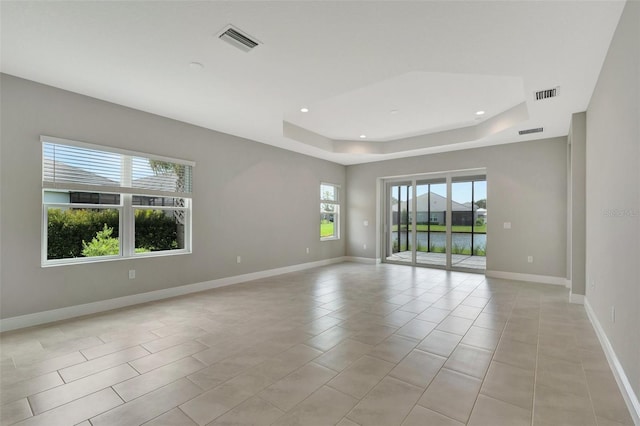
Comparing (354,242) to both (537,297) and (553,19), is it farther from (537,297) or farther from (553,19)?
(553,19)

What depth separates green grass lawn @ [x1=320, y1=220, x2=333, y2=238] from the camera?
7930 millimetres

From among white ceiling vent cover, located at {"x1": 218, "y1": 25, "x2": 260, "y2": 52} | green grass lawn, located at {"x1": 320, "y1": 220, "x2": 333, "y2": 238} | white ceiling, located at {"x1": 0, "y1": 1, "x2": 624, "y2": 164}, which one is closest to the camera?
white ceiling, located at {"x1": 0, "y1": 1, "x2": 624, "y2": 164}

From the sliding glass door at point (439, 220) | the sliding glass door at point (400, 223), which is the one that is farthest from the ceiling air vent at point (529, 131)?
the sliding glass door at point (400, 223)

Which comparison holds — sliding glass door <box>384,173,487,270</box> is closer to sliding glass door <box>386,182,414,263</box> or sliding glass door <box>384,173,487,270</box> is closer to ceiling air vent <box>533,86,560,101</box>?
sliding glass door <box>386,182,414,263</box>

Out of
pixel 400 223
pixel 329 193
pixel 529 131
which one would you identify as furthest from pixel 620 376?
pixel 329 193

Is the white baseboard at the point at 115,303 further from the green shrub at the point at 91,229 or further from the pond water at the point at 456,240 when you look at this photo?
the pond water at the point at 456,240

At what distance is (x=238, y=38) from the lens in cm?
268

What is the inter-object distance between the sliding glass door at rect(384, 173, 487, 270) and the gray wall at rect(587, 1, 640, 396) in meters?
3.47

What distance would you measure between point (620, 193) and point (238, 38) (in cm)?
347

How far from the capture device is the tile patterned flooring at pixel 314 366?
1.91 m

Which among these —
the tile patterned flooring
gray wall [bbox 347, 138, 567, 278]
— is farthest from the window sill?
gray wall [bbox 347, 138, 567, 278]

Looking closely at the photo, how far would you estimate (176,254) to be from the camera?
190 inches

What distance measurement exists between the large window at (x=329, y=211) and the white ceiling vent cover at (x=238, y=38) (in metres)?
5.18

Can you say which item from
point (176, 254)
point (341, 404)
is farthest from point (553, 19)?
point (176, 254)
